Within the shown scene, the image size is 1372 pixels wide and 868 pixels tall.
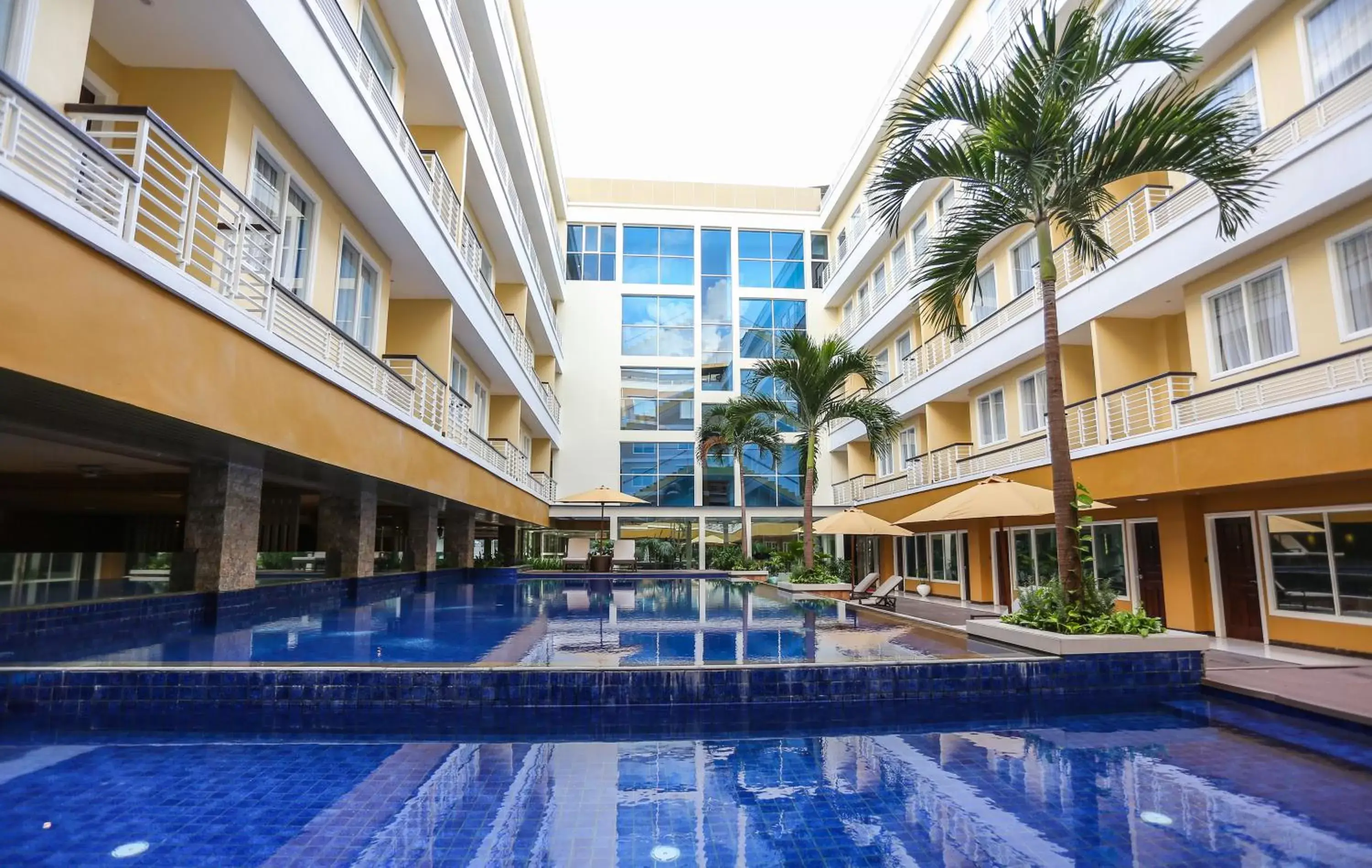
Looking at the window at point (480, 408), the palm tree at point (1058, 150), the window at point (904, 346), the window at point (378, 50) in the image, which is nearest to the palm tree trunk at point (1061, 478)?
the palm tree at point (1058, 150)

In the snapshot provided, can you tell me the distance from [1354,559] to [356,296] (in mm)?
13556

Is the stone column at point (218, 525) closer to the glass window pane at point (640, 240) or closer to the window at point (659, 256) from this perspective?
the window at point (659, 256)

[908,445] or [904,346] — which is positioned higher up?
[904,346]

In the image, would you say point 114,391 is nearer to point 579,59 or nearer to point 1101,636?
point 1101,636

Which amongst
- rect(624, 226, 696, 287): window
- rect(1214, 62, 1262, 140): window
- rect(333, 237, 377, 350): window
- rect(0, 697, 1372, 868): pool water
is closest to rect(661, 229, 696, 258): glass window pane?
rect(624, 226, 696, 287): window

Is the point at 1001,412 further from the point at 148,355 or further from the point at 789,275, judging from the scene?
the point at 148,355

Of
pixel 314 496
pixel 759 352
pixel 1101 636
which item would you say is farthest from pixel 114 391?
pixel 759 352

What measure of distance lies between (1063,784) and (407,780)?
3.94m

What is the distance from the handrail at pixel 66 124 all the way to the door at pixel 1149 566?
13.9 meters

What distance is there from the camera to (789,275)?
32219 millimetres

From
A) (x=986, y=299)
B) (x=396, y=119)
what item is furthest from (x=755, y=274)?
(x=396, y=119)

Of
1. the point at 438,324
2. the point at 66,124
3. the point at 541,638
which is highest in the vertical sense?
the point at 438,324

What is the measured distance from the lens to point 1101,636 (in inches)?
278

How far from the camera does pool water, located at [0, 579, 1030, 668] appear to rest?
6.52 meters
